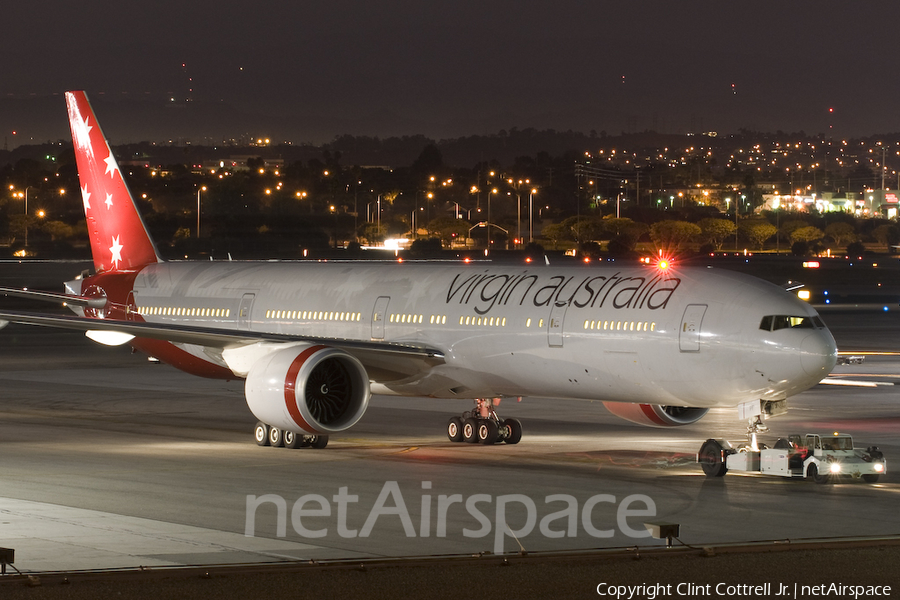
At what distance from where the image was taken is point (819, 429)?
27641 mm

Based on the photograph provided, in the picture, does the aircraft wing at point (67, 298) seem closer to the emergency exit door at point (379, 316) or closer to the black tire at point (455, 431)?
the emergency exit door at point (379, 316)

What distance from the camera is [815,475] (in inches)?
809

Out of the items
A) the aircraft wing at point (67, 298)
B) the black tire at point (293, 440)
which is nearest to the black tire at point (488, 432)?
the black tire at point (293, 440)

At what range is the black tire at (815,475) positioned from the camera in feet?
67.1

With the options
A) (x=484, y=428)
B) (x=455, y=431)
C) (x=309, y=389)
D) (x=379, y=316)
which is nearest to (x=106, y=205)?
(x=379, y=316)

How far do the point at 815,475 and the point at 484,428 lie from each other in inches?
280

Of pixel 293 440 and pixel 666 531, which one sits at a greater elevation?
pixel 666 531

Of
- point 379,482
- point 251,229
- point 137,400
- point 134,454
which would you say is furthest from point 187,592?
point 251,229

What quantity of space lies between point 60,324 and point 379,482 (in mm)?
8613

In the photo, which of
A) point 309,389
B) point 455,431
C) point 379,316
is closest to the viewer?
point 309,389

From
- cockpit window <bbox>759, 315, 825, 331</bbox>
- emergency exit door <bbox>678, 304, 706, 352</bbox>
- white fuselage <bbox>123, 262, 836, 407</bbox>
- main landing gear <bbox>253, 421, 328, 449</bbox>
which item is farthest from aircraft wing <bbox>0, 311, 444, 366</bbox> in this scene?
cockpit window <bbox>759, 315, 825, 331</bbox>

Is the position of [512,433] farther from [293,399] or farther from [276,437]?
[293,399]

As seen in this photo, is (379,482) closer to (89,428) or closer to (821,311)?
(89,428)

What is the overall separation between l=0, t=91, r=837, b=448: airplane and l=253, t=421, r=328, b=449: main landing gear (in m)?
0.03
